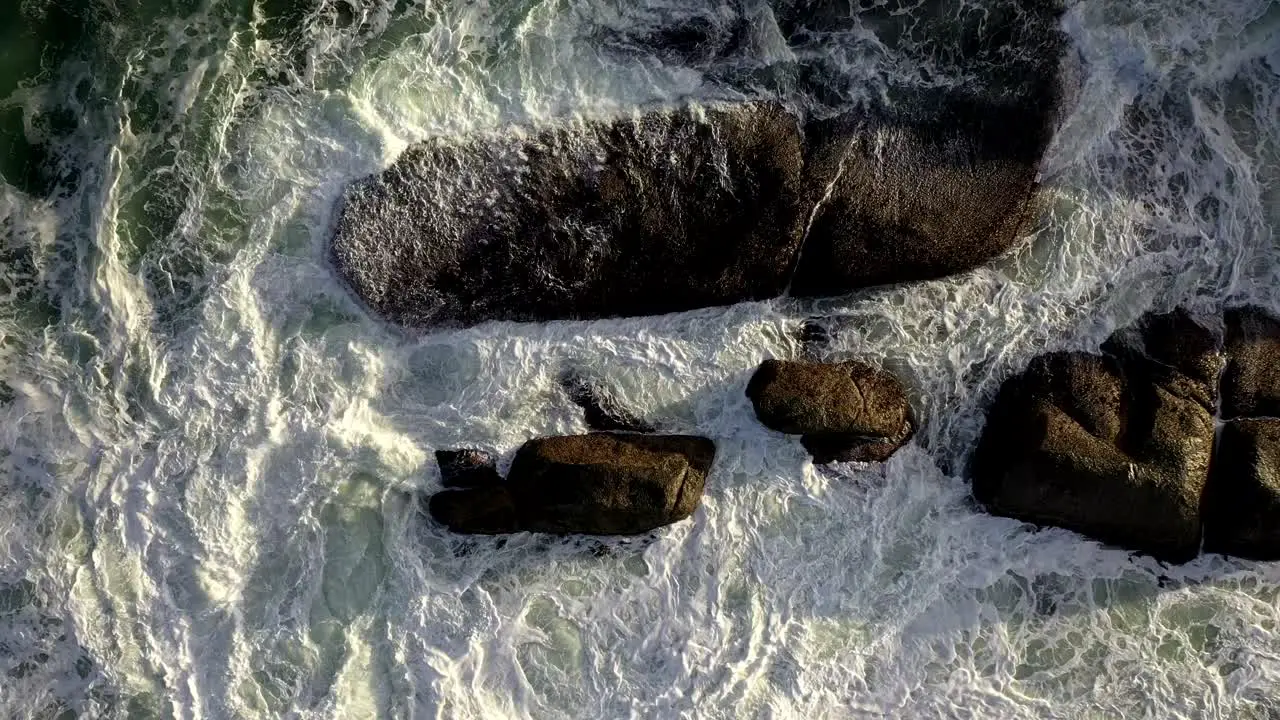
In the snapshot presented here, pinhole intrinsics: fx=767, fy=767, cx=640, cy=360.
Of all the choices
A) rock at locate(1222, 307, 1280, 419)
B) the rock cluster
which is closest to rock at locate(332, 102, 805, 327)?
the rock cluster

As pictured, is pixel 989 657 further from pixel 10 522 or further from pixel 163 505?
pixel 10 522

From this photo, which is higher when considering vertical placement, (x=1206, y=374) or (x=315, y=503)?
(x=1206, y=374)

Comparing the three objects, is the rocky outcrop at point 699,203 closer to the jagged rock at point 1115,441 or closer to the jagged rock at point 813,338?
the jagged rock at point 813,338

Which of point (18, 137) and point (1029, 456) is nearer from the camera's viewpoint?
point (1029, 456)

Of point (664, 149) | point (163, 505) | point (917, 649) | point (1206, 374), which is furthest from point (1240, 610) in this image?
point (163, 505)

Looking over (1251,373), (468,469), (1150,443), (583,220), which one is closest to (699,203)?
(583,220)
